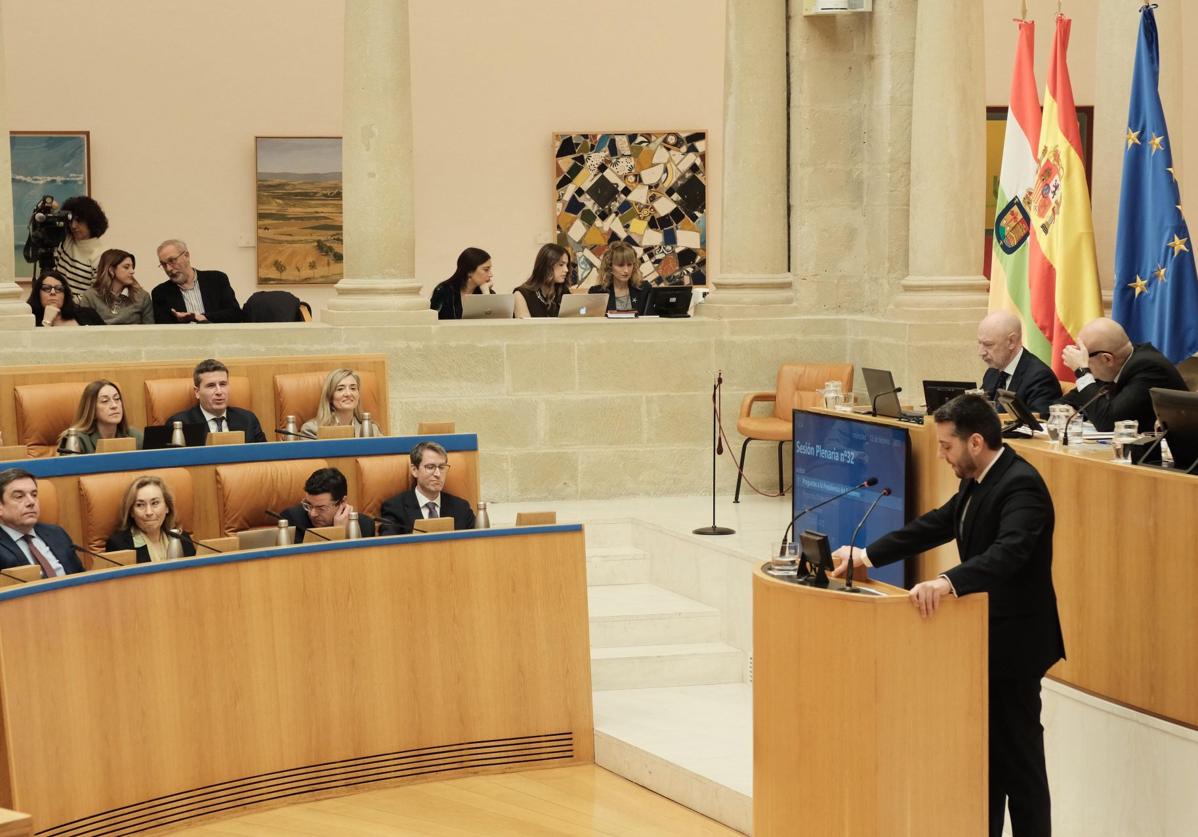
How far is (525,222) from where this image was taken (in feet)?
40.8

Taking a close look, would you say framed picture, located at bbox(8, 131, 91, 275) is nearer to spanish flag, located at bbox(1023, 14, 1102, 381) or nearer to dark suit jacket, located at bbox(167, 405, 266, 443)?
dark suit jacket, located at bbox(167, 405, 266, 443)

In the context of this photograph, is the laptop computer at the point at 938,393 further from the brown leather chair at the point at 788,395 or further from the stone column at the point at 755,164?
the stone column at the point at 755,164

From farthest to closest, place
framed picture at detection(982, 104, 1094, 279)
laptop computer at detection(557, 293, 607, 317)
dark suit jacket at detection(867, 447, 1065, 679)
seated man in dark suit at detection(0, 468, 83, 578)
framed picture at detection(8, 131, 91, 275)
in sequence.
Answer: framed picture at detection(982, 104, 1094, 279), framed picture at detection(8, 131, 91, 275), laptop computer at detection(557, 293, 607, 317), seated man in dark suit at detection(0, 468, 83, 578), dark suit jacket at detection(867, 447, 1065, 679)

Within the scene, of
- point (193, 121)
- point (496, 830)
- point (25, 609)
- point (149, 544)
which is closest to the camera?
point (25, 609)

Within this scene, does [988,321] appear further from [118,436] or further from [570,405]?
[118,436]

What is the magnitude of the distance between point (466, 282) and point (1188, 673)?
5.57 m

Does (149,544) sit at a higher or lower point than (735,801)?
higher

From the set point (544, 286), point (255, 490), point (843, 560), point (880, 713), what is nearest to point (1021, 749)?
point (880, 713)

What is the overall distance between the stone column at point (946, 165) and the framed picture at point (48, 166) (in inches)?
226

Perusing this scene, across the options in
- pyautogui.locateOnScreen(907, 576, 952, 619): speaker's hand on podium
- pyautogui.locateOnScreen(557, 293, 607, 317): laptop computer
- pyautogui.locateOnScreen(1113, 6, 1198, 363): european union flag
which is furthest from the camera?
pyautogui.locateOnScreen(557, 293, 607, 317): laptop computer

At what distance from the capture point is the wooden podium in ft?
13.7

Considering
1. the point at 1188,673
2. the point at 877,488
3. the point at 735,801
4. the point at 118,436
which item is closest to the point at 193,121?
the point at 118,436

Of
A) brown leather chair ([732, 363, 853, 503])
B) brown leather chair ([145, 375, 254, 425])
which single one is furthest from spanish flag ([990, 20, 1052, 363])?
brown leather chair ([145, 375, 254, 425])

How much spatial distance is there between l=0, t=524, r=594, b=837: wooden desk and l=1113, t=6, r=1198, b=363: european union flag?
3.25 meters
